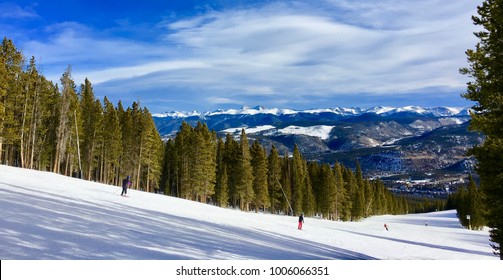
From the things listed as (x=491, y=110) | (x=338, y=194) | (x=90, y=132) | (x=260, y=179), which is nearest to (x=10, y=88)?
(x=90, y=132)

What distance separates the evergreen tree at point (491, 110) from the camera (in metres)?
16.5

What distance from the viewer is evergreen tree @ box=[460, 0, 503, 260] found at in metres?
16.5

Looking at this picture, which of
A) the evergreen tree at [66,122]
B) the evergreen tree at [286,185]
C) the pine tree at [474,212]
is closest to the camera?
the evergreen tree at [66,122]

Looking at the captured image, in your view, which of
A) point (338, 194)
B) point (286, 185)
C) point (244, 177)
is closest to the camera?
point (244, 177)

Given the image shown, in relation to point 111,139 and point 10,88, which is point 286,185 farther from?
point 10,88

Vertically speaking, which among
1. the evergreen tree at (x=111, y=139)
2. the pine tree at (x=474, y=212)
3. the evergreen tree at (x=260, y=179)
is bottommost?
the pine tree at (x=474, y=212)

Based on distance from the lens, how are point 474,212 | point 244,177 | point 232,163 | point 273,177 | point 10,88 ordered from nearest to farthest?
point 10,88
point 244,177
point 232,163
point 273,177
point 474,212

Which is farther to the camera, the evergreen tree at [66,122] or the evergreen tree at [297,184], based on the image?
the evergreen tree at [297,184]

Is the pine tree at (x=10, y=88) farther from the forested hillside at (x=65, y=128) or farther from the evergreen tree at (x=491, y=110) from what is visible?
the evergreen tree at (x=491, y=110)

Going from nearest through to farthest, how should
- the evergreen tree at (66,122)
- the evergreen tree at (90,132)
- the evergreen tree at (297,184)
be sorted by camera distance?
the evergreen tree at (66,122) → the evergreen tree at (90,132) → the evergreen tree at (297,184)

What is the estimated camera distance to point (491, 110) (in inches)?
683

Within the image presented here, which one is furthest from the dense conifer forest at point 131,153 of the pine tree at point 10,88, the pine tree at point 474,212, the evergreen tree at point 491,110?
the evergreen tree at point 491,110

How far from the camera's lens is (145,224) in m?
18.7

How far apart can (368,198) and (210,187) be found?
60192 mm
